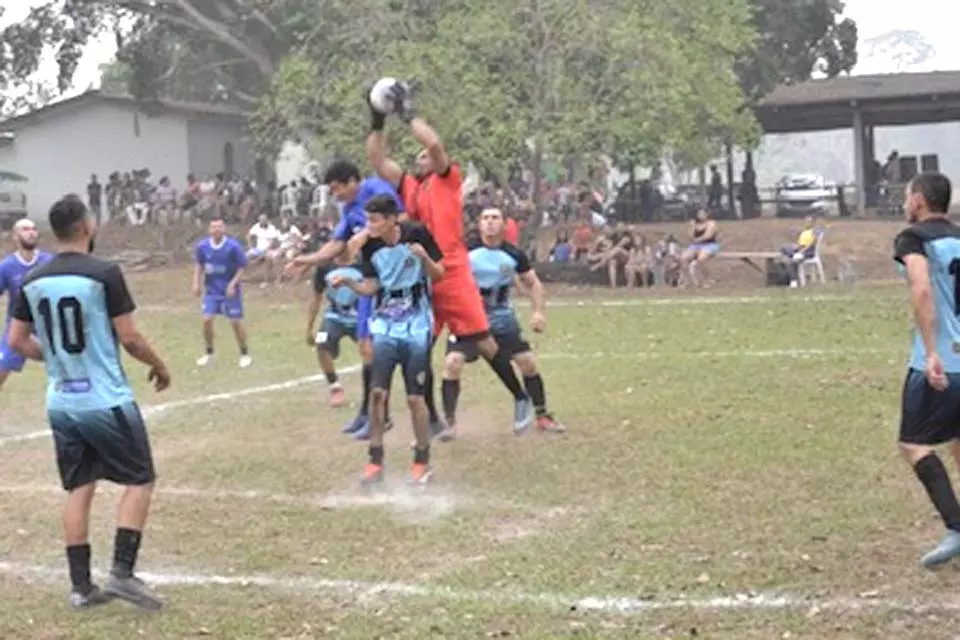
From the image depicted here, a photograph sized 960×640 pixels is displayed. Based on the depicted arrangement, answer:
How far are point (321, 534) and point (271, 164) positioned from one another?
4396 cm

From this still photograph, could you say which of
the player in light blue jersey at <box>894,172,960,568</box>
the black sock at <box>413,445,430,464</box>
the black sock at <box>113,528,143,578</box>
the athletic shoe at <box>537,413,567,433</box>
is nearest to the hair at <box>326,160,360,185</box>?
the black sock at <box>413,445,430,464</box>

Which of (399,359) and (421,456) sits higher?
(399,359)

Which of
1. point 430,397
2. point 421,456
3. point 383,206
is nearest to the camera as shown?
point 383,206

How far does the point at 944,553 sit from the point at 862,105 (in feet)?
125

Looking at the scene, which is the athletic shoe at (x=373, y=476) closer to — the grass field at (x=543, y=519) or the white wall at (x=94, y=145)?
the grass field at (x=543, y=519)

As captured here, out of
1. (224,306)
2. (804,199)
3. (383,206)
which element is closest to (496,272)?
(383,206)

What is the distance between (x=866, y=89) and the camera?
148 feet

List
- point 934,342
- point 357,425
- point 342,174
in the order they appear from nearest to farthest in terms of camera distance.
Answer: point 934,342 < point 342,174 < point 357,425

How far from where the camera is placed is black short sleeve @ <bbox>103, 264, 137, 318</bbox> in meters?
7.30

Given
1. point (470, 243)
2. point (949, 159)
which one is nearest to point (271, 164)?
point (949, 159)

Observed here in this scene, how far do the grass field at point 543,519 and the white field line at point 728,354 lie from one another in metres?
0.46

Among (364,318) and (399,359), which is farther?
(364,318)

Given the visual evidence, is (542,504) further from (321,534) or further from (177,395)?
(177,395)

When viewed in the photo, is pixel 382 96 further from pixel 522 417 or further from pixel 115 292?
pixel 522 417
